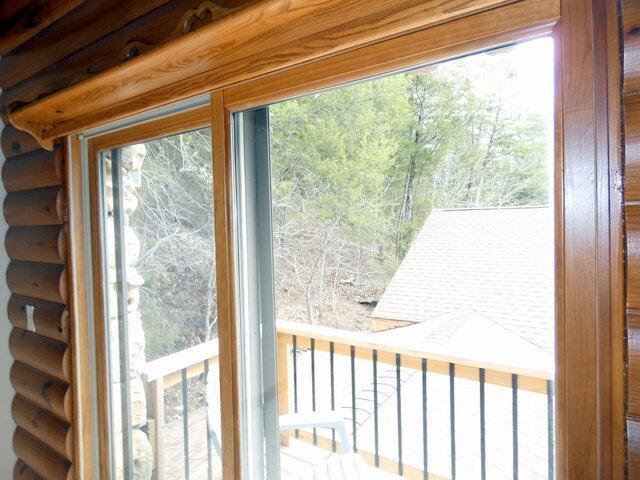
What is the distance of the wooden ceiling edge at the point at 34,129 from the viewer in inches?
62.9

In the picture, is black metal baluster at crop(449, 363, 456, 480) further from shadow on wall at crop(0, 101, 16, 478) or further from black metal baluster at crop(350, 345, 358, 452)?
shadow on wall at crop(0, 101, 16, 478)

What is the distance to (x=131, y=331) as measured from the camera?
1.72 metres

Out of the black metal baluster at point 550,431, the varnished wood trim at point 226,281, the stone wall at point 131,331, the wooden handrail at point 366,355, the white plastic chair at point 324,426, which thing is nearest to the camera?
the black metal baluster at point 550,431

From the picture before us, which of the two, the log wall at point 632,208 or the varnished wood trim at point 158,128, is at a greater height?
the varnished wood trim at point 158,128

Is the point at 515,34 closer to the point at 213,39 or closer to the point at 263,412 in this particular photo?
the point at 213,39

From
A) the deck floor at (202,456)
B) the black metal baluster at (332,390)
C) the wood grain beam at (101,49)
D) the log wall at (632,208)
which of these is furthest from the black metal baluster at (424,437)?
the wood grain beam at (101,49)

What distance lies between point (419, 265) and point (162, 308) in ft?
3.56

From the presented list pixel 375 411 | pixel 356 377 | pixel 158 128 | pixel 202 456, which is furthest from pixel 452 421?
pixel 158 128

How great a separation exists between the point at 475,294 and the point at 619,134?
17.4 inches

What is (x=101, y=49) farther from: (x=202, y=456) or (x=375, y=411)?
(x=375, y=411)

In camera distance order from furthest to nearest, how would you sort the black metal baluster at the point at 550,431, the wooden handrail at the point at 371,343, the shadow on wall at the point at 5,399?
the shadow on wall at the point at 5,399
the wooden handrail at the point at 371,343
the black metal baluster at the point at 550,431

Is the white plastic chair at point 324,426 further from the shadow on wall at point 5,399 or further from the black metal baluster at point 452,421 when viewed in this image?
the shadow on wall at point 5,399

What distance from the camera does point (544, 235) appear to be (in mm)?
774

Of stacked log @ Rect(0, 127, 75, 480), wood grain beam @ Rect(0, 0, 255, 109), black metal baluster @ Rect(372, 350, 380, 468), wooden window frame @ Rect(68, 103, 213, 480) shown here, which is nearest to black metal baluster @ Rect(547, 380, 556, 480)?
black metal baluster @ Rect(372, 350, 380, 468)
